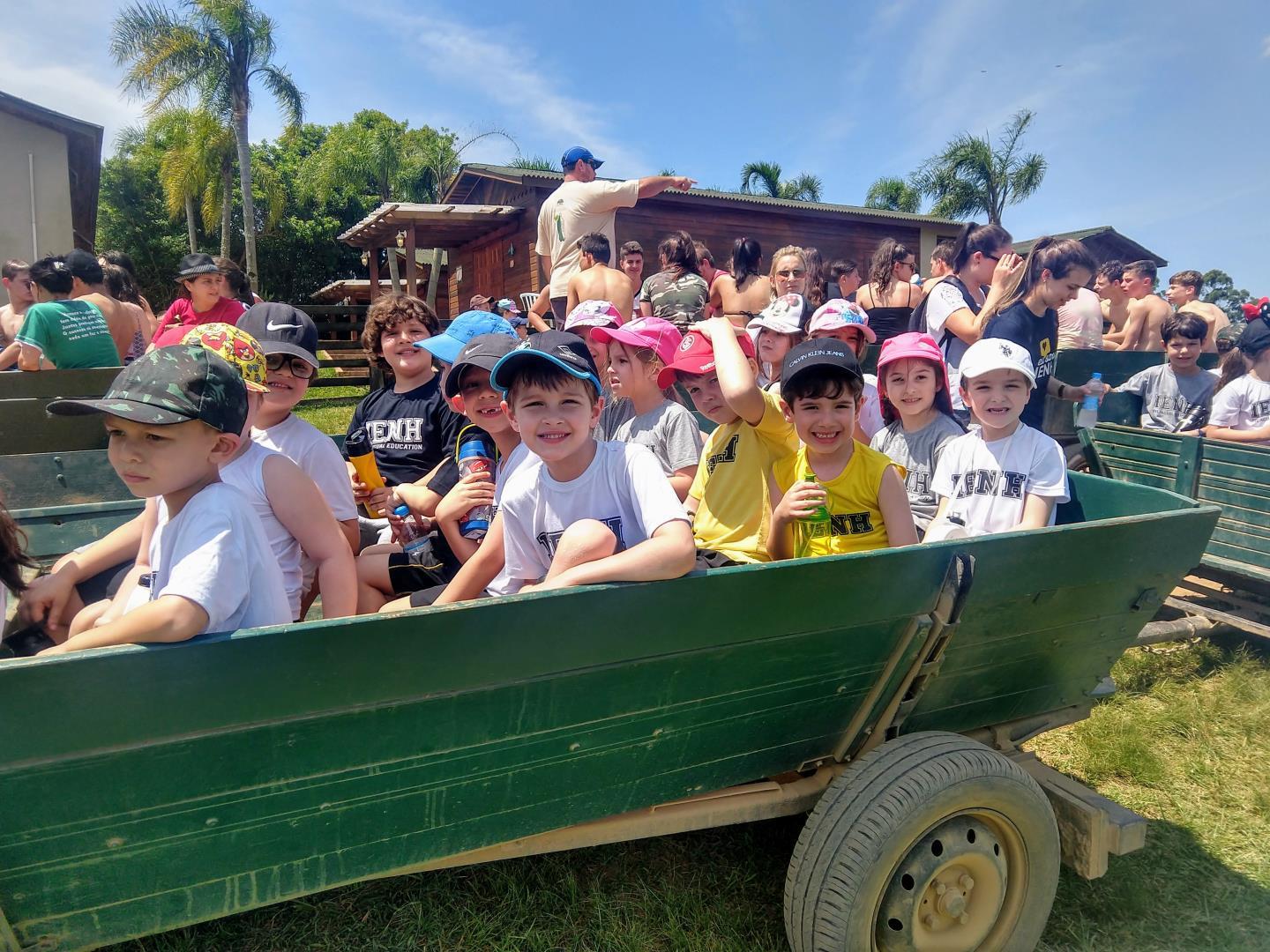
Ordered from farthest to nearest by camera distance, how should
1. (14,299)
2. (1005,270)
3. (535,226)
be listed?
(535,226) → (14,299) → (1005,270)

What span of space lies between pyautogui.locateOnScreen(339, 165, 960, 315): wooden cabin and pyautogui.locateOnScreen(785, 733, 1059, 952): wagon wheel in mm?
12186

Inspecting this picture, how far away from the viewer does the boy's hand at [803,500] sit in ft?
7.50

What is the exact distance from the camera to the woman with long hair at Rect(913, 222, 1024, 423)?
13.1 feet

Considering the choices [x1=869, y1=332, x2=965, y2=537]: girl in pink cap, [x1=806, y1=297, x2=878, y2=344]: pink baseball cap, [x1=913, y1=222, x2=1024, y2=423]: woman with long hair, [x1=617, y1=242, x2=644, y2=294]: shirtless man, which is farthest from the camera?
[x1=617, y1=242, x2=644, y2=294]: shirtless man

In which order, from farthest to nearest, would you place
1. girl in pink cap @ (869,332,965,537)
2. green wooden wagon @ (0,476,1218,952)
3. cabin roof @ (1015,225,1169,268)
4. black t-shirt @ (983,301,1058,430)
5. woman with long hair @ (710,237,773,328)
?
cabin roof @ (1015,225,1169,268)
woman with long hair @ (710,237,773,328)
black t-shirt @ (983,301,1058,430)
girl in pink cap @ (869,332,965,537)
green wooden wagon @ (0,476,1218,952)

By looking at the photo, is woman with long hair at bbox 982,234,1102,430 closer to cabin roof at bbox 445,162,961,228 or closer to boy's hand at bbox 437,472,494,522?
boy's hand at bbox 437,472,494,522

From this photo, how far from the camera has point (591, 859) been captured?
8.42 feet

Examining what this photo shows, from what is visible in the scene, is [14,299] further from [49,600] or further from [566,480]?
[566,480]

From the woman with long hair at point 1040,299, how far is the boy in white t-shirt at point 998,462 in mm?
830

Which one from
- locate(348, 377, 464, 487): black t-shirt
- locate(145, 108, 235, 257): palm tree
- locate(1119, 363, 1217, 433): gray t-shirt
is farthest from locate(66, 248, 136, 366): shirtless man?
locate(145, 108, 235, 257): palm tree

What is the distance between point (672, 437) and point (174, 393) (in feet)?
5.62

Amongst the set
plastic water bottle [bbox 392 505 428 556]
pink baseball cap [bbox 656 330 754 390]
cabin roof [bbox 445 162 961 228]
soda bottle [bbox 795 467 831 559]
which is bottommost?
plastic water bottle [bbox 392 505 428 556]

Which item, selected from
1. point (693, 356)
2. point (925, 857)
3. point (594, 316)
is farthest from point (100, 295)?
point (925, 857)

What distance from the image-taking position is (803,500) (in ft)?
7.58
